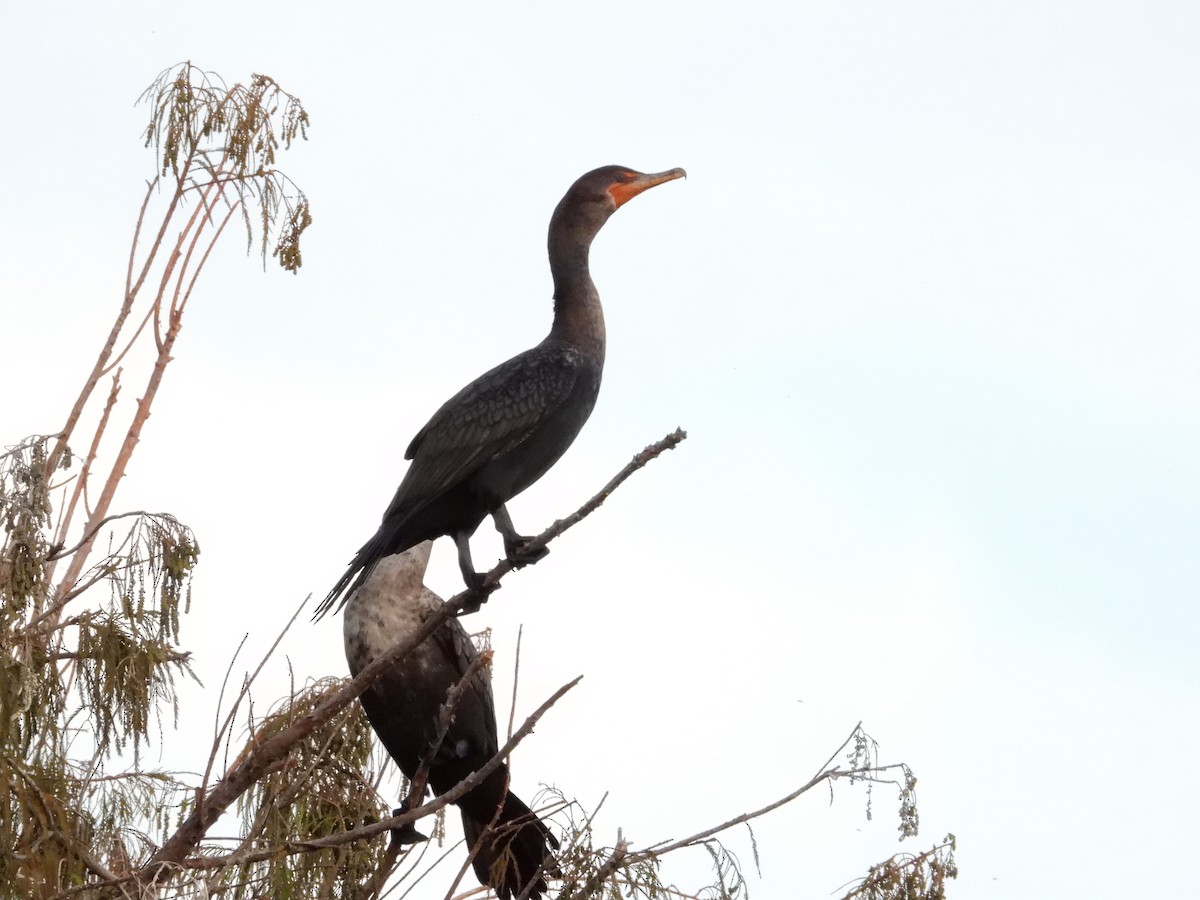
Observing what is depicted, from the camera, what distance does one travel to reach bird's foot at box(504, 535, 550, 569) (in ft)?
14.5

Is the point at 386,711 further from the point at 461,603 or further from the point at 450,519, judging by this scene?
the point at 461,603

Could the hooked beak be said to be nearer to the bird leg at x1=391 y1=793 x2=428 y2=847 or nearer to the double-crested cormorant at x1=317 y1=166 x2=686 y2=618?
the double-crested cormorant at x1=317 y1=166 x2=686 y2=618

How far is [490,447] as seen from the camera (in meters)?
4.69

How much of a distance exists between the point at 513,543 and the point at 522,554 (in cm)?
19

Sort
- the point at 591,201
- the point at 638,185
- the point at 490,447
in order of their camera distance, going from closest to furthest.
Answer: the point at 490,447 → the point at 591,201 → the point at 638,185

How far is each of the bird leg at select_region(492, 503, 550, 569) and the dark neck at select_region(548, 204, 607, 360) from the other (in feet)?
2.03

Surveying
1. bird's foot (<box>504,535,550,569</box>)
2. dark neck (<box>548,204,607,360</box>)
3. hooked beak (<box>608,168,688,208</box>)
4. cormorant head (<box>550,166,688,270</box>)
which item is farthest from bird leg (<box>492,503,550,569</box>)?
hooked beak (<box>608,168,688,208</box>)

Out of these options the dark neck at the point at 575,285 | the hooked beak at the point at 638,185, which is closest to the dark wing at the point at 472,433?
the dark neck at the point at 575,285

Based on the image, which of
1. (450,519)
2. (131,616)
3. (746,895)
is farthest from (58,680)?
(746,895)

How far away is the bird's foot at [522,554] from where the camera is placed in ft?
14.5

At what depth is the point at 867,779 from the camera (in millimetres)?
4418

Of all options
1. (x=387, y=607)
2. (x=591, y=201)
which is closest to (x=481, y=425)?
(x=387, y=607)

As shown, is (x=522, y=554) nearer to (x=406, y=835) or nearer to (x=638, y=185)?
(x=406, y=835)

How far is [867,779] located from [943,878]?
0.45 metres
